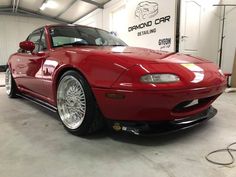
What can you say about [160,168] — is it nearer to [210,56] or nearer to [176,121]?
[176,121]

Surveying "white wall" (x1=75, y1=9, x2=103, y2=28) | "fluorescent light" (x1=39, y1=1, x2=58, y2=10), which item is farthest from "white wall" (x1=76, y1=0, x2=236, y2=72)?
"fluorescent light" (x1=39, y1=1, x2=58, y2=10)

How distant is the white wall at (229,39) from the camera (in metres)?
5.21

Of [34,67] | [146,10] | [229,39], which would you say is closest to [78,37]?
[34,67]

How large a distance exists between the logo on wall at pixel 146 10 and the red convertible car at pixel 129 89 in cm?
401

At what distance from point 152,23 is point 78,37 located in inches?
141

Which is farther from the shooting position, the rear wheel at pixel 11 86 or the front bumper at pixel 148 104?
the rear wheel at pixel 11 86

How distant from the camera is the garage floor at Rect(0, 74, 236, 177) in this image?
1.32 metres

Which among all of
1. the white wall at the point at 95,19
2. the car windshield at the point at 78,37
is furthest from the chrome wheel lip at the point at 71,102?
the white wall at the point at 95,19

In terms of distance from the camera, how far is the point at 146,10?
5.85 meters

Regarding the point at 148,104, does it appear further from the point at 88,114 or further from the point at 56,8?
the point at 56,8

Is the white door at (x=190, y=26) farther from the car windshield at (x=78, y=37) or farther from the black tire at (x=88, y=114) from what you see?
the black tire at (x=88, y=114)

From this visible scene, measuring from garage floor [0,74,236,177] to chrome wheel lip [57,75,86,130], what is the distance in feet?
0.40

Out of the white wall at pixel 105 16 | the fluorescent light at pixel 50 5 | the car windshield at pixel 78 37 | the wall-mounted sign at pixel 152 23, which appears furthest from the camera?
the fluorescent light at pixel 50 5

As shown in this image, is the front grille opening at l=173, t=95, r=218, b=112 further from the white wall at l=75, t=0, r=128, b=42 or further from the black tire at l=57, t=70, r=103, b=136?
the white wall at l=75, t=0, r=128, b=42
